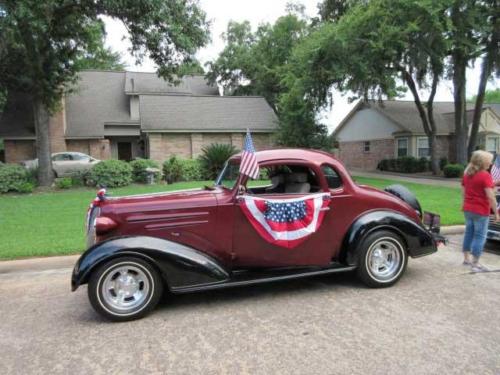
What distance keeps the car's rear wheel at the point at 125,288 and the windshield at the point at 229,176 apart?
143 cm

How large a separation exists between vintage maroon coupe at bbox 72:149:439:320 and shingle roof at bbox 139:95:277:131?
20.4 m

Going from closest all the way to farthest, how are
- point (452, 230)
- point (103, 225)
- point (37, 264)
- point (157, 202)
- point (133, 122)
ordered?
point (103, 225), point (157, 202), point (37, 264), point (452, 230), point (133, 122)

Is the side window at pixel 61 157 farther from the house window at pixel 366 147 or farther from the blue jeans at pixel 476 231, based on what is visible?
the house window at pixel 366 147

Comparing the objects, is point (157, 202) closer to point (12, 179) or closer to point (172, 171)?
point (12, 179)

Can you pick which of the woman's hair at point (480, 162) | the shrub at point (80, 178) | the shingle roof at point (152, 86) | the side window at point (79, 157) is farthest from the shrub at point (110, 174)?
the woman's hair at point (480, 162)

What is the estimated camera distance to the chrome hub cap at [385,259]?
16.6ft

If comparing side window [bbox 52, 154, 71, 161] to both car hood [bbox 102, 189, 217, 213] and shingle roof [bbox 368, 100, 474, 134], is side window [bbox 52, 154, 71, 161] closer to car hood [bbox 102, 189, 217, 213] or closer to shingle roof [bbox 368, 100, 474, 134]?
car hood [bbox 102, 189, 217, 213]

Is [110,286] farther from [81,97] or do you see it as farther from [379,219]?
[81,97]

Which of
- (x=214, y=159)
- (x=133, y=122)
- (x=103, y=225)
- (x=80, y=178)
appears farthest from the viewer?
(x=133, y=122)

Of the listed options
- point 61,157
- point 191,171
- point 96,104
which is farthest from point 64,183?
point 96,104

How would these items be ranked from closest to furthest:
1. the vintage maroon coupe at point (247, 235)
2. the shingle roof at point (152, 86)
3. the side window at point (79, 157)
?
the vintage maroon coupe at point (247, 235) < the side window at point (79, 157) < the shingle roof at point (152, 86)

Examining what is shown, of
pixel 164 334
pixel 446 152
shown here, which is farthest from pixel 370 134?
pixel 164 334

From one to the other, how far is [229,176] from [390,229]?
7.10ft

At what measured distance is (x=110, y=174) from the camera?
17.6 meters
